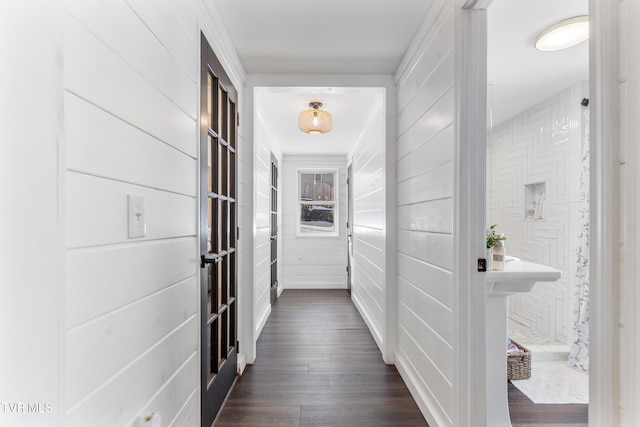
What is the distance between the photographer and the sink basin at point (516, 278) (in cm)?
167

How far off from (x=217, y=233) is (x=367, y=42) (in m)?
1.55

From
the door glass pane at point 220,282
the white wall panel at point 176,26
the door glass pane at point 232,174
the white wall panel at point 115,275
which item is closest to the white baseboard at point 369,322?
the door glass pane at point 220,282

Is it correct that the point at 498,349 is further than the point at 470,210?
Yes

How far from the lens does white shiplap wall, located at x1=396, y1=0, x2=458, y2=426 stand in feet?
5.34

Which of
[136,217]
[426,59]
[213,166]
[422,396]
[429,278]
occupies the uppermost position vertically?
[426,59]

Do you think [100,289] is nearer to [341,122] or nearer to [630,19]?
[630,19]

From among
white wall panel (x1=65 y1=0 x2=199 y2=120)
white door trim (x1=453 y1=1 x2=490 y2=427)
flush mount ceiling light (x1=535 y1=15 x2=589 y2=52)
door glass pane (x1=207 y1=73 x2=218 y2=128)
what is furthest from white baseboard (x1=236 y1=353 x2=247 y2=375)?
flush mount ceiling light (x1=535 y1=15 x2=589 y2=52)

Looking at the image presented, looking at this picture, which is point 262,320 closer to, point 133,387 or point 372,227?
point 372,227

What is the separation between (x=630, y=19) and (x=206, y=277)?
1.73 meters

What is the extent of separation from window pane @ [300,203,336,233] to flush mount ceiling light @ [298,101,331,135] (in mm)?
2619

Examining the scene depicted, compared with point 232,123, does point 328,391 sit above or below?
below

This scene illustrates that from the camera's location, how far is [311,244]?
18.8ft

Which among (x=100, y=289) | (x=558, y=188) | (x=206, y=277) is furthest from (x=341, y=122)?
(x=100, y=289)

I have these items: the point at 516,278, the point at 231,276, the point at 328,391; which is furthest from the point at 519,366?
the point at 231,276
